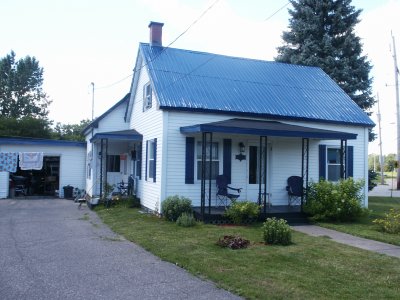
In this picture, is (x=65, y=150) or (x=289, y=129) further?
(x=65, y=150)

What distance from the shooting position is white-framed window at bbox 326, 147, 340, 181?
16.4 meters

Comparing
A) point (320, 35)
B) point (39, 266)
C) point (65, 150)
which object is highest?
point (320, 35)

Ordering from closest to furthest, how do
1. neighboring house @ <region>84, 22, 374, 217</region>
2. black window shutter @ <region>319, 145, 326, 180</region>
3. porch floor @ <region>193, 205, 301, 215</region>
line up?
porch floor @ <region>193, 205, 301, 215</region> < neighboring house @ <region>84, 22, 374, 217</region> < black window shutter @ <region>319, 145, 326, 180</region>

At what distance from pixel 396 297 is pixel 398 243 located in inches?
180

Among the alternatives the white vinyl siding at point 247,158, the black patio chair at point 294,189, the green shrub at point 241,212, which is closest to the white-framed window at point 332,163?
the white vinyl siding at point 247,158

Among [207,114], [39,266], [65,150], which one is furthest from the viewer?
[65,150]

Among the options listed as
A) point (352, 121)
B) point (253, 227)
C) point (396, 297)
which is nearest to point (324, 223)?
point (253, 227)

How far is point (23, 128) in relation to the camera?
4122 centimetres

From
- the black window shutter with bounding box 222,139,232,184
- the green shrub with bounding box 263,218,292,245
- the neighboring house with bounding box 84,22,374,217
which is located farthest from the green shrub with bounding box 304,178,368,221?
the green shrub with bounding box 263,218,292,245

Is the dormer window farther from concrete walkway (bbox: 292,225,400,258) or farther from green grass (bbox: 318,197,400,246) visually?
green grass (bbox: 318,197,400,246)

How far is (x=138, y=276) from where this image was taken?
6688 mm

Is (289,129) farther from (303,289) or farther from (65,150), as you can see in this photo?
(65,150)

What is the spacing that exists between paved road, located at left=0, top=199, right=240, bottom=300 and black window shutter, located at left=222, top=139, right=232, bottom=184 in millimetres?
4819

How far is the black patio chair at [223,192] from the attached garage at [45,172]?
11996 millimetres
